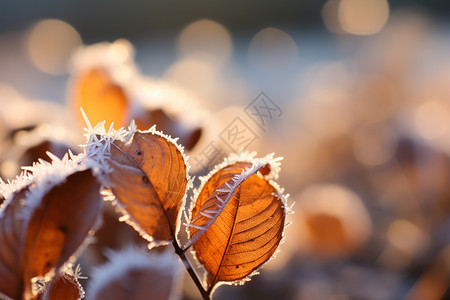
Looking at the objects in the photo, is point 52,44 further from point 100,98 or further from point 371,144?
point 100,98

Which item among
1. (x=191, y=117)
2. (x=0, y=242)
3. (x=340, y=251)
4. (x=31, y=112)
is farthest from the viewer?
(x=340, y=251)

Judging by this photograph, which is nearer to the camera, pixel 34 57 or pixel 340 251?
pixel 340 251

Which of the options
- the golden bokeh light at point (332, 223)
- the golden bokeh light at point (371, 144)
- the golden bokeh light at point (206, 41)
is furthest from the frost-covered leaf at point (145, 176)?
the golden bokeh light at point (206, 41)

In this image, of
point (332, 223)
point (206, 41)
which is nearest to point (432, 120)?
point (332, 223)

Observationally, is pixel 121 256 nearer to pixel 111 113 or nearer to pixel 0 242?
pixel 0 242

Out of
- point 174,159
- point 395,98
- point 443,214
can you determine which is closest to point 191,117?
point 174,159

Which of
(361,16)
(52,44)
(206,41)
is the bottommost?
(52,44)
